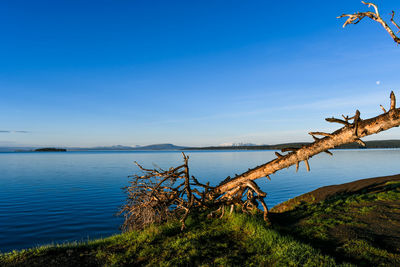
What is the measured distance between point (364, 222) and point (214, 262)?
5.92 meters

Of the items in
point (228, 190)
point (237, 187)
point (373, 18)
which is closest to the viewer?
point (373, 18)

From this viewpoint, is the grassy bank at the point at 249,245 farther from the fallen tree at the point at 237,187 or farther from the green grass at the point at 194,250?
the fallen tree at the point at 237,187

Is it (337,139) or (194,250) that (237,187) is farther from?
(337,139)

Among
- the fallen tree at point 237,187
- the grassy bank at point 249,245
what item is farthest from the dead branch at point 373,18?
the grassy bank at point 249,245

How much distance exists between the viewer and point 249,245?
6.89 meters

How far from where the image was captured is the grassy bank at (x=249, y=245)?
604 cm

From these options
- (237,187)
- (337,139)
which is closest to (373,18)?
(337,139)

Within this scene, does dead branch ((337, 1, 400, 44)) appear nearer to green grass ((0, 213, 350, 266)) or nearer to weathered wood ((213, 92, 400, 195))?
weathered wood ((213, 92, 400, 195))

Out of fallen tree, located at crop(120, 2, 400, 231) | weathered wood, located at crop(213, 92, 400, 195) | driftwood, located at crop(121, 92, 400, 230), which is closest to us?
weathered wood, located at crop(213, 92, 400, 195)

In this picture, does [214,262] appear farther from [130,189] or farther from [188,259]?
[130,189]

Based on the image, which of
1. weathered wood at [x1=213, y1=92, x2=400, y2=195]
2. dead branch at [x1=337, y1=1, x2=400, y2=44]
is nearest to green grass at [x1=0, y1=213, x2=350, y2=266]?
weathered wood at [x1=213, y1=92, x2=400, y2=195]

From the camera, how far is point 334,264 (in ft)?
17.7

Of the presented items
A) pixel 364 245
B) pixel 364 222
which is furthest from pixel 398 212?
pixel 364 245

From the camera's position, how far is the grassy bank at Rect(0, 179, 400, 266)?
6039 millimetres
